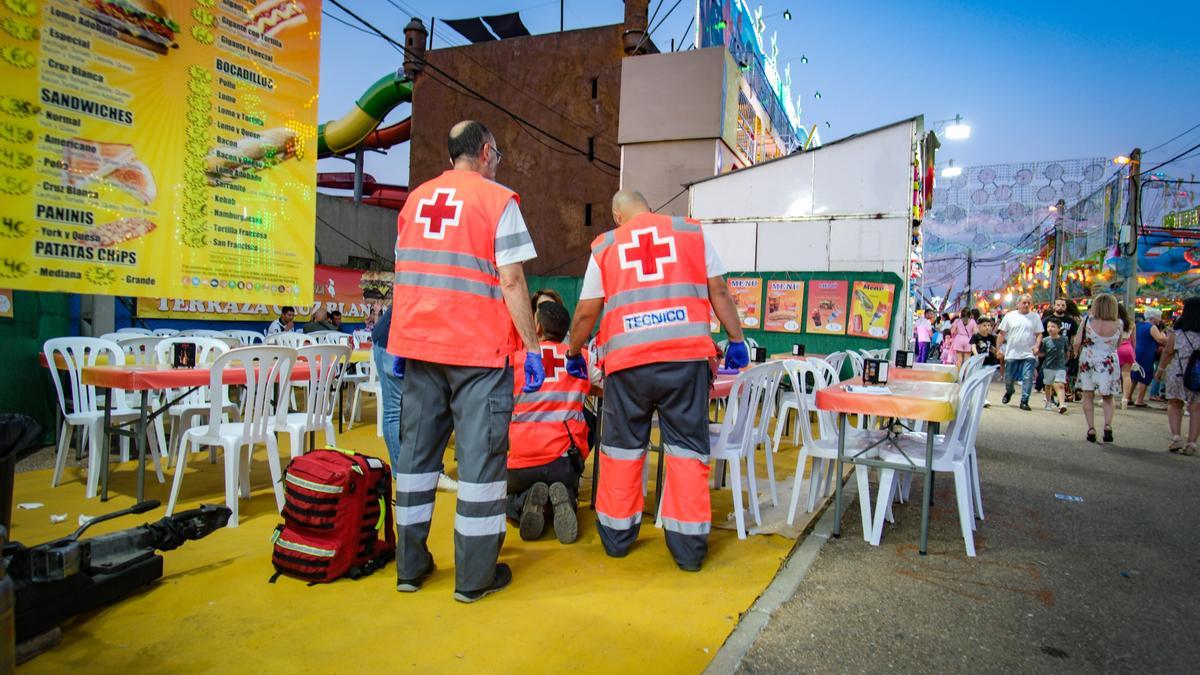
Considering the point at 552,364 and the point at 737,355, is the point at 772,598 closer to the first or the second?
the point at 737,355

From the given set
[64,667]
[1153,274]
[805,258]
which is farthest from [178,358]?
[1153,274]

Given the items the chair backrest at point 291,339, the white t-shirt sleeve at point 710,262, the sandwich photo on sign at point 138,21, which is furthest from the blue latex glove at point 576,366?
the chair backrest at point 291,339

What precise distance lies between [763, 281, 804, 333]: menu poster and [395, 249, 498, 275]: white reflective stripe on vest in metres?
9.41

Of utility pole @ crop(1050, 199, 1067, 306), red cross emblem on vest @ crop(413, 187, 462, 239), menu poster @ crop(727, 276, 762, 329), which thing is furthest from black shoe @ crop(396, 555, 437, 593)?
A: utility pole @ crop(1050, 199, 1067, 306)

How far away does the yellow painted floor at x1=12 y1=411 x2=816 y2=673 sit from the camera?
7.94ft

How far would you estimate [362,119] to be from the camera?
21453 mm

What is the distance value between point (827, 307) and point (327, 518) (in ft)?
32.3

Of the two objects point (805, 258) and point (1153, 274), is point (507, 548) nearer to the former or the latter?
point (805, 258)

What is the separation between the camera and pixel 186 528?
2.98 metres

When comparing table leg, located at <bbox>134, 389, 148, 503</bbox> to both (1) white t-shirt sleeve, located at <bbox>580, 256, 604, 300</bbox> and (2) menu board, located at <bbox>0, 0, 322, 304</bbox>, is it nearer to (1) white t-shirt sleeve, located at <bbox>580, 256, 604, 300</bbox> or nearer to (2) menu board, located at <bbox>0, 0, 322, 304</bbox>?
(2) menu board, located at <bbox>0, 0, 322, 304</bbox>

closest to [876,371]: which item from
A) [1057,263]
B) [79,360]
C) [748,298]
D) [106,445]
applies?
[106,445]

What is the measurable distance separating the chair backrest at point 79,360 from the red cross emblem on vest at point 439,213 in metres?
3.55

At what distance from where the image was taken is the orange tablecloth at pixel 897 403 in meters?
3.59

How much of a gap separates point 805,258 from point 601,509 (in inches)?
358
